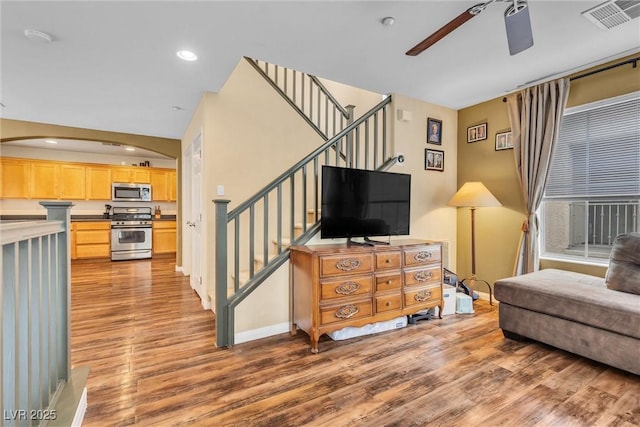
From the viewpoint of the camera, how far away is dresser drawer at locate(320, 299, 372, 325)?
2.41 m

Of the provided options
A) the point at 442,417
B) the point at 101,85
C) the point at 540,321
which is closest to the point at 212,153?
the point at 101,85

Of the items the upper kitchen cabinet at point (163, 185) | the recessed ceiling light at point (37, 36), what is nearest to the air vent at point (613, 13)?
the recessed ceiling light at point (37, 36)

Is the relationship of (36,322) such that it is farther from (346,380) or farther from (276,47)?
(276,47)

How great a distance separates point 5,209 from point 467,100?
335 inches

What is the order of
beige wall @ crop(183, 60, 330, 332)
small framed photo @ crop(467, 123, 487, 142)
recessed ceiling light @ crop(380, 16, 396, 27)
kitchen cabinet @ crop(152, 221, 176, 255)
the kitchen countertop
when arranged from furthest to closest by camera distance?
kitchen cabinet @ crop(152, 221, 176, 255)
the kitchen countertop
small framed photo @ crop(467, 123, 487, 142)
beige wall @ crop(183, 60, 330, 332)
recessed ceiling light @ crop(380, 16, 396, 27)

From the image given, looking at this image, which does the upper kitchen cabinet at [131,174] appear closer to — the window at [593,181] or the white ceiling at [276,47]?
the white ceiling at [276,47]

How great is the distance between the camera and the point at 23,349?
1.25m

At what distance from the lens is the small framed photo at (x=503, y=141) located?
11.6 feet

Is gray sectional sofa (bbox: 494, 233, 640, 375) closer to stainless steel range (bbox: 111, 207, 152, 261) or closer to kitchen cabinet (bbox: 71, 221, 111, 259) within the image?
stainless steel range (bbox: 111, 207, 152, 261)

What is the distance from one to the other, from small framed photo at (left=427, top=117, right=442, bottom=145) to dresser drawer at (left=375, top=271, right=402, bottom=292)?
6.50ft

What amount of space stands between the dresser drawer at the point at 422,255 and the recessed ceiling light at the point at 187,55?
2.56 metres

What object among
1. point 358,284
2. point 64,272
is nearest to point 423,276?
point 358,284

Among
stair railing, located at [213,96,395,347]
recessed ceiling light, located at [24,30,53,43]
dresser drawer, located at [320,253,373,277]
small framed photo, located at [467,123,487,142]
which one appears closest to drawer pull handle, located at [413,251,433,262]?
dresser drawer, located at [320,253,373,277]

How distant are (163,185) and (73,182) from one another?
1716mm
